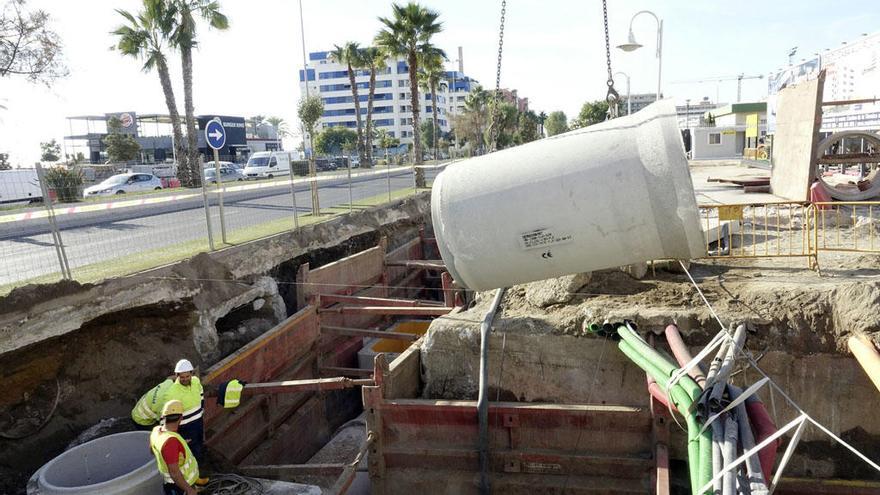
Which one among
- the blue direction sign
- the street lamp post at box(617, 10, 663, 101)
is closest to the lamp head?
the street lamp post at box(617, 10, 663, 101)

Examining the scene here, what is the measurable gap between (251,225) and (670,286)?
948 cm

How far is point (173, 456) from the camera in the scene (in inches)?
204

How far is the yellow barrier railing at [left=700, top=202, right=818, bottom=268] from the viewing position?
8711 millimetres

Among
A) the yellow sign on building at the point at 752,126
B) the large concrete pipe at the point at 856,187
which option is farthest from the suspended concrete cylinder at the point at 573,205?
the yellow sign on building at the point at 752,126

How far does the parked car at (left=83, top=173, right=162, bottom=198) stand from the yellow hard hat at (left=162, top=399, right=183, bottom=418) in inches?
818

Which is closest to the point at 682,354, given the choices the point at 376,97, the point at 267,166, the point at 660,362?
the point at 660,362

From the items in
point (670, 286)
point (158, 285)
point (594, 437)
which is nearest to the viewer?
point (594, 437)

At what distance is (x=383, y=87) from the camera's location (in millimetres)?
119062

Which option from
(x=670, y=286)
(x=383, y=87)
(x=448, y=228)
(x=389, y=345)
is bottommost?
(x=389, y=345)

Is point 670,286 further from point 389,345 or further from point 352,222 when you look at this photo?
point 352,222

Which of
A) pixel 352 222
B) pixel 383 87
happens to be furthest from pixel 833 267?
pixel 383 87

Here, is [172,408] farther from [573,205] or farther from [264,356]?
[573,205]

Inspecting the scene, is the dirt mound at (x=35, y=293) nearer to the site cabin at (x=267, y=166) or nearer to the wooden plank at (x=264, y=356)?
the wooden plank at (x=264, y=356)

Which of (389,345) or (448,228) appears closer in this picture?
(448,228)
